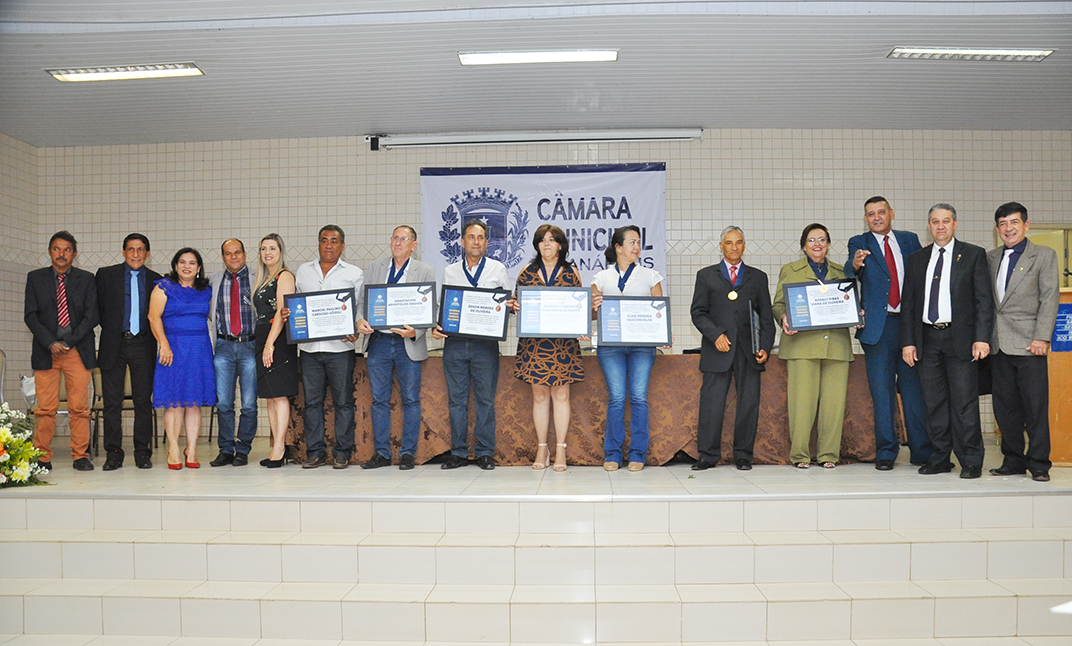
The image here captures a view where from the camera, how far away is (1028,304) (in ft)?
14.4

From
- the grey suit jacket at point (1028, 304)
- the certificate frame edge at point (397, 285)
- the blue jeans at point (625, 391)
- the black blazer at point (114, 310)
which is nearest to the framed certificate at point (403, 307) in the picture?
the certificate frame edge at point (397, 285)

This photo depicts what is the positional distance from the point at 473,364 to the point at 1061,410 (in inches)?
152

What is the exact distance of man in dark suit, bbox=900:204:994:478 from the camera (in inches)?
177

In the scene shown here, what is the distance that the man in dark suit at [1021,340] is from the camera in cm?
433

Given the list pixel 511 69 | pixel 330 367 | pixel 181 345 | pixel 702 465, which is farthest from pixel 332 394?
pixel 511 69

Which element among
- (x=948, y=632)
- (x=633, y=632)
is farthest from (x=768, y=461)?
(x=633, y=632)

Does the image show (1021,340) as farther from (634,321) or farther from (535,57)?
(535,57)

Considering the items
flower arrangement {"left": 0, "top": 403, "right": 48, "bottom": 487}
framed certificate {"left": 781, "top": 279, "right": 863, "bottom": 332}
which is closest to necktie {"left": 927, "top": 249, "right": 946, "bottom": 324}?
framed certificate {"left": 781, "top": 279, "right": 863, "bottom": 332}

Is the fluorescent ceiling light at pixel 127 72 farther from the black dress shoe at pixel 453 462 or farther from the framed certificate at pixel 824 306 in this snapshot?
the framed certificate at pixel 824 306

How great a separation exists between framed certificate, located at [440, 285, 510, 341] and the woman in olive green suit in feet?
6.11

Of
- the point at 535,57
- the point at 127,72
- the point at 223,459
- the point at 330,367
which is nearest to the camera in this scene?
the point at 330,367

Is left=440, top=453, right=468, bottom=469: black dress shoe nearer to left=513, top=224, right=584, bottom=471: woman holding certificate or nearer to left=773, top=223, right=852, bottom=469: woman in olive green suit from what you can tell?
left=513, top=224, right=584, bottom=471: woman holding certificate

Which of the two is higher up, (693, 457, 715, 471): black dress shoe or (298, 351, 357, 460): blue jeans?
(298, 351, 357, 460): blue jeans

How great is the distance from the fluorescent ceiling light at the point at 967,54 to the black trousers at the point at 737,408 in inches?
110
